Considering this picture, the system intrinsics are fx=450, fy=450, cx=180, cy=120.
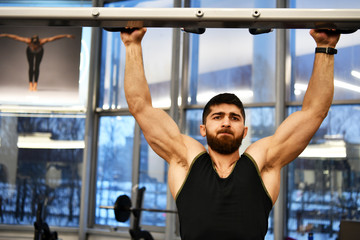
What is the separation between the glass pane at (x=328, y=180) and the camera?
15.1ft

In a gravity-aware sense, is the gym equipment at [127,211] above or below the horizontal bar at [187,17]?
below

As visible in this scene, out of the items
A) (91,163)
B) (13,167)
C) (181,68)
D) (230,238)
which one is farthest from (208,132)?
(13,167)

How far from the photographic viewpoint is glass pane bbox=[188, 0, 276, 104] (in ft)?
16.4

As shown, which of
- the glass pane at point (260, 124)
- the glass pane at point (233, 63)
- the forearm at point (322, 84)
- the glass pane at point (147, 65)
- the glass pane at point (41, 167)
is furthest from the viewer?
the glass pane at point (41, 167)

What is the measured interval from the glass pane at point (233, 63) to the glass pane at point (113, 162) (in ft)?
3.17

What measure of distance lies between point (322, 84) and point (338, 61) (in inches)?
133

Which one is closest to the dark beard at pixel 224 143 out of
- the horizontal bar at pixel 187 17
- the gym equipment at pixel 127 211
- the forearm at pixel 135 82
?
the forearm at pixel 135 82

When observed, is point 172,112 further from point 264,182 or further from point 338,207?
point 264,182

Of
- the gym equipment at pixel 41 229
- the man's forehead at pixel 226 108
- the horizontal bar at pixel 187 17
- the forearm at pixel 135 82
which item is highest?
the horizontal bar at pixel 187 17

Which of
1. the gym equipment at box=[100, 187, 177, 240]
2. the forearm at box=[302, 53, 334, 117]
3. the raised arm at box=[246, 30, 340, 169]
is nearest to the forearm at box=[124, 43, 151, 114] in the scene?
the raised arm at box=[246, 30, 340, 169]

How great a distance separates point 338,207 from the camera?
15.1 ft

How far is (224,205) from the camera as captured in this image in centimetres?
155

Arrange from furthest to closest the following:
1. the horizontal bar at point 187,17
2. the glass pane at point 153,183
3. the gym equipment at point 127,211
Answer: the glass pane at point 153,183 < the gym equipment at point 127,211 < the horizontal bar at point 187,17

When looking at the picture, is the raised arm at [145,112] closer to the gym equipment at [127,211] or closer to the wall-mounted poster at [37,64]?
the gym equipment at [127,211]
